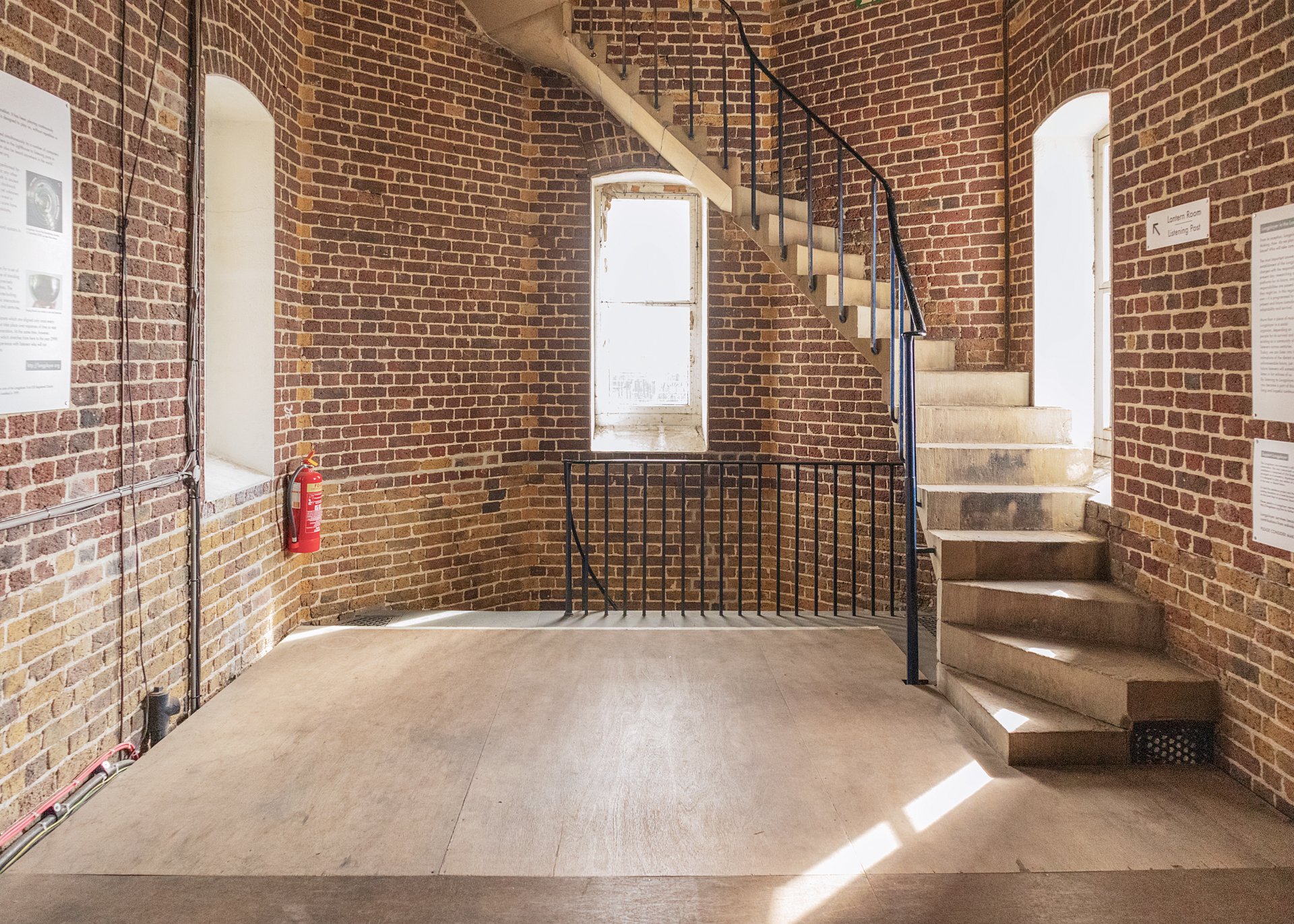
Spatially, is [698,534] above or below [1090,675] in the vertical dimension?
above

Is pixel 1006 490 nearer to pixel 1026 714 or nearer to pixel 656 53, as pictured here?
pixel 1026 714

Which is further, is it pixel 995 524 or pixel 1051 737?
pixel 995 524

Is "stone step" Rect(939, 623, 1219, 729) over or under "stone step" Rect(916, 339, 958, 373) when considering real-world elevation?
under

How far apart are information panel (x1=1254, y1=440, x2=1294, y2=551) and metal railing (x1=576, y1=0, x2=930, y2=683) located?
208cm

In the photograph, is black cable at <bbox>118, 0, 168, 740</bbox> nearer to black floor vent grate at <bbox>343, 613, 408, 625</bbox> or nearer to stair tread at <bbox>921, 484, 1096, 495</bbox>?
black floor vent grate at <bbox>343, 613, 408, 625</bbox>

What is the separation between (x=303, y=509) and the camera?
17.0 ft

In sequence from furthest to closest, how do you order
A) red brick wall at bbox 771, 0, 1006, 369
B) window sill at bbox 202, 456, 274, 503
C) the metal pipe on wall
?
1. red brick wall at bbox 771, 0, 1006, 369
2. window sill at bbox 202, 456, 274, 503
3. the metal pipe on wall

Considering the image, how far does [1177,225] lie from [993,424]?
5.48 ft

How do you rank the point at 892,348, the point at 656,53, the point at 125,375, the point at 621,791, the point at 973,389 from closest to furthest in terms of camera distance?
the point at 621,791, the point at 125,375, the point at 892,348, the point at 973,389, the point at 656,53

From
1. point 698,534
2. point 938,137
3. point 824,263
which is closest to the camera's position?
point 824,263

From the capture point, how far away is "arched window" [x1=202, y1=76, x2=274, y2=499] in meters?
4.96

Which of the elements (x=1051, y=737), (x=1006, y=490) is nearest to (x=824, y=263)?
(x=1006, y=490)

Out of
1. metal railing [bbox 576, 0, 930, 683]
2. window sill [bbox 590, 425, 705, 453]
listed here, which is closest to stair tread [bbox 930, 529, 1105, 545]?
metal railing [bbox 576, 0, 930, 683]

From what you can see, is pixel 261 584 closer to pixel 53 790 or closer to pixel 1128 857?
pixel 53 790
